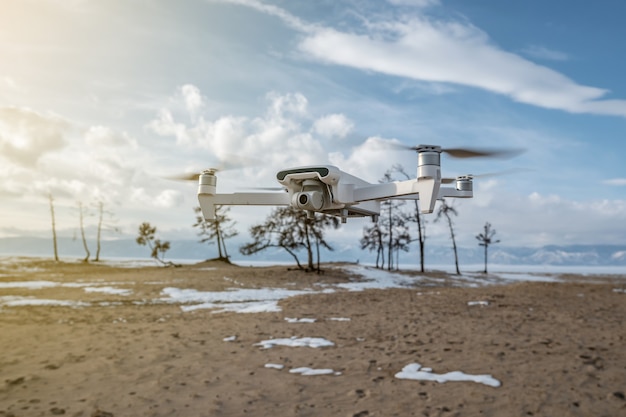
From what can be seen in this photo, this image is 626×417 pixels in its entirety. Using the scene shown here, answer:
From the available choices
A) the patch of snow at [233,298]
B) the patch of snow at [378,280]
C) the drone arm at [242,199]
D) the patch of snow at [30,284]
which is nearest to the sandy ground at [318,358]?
the patch of snow at [233,298]

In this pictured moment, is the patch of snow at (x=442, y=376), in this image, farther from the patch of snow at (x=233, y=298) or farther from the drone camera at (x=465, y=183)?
the patch of snow at (x=233, y=298)

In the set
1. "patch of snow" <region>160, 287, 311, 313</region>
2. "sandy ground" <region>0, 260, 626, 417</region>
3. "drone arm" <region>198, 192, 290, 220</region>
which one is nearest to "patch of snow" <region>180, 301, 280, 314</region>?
"patch of snow" <region>160, 287, 311, 313</region>

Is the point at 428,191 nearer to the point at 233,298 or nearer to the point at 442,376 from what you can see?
the point at 442,376

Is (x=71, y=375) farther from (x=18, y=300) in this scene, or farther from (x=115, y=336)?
(x=18, y=300)

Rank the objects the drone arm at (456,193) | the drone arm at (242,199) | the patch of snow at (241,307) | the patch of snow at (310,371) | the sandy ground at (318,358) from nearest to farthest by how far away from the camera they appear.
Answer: the drone arm at (242,199)
the drone arm at (456,193)
the sandy ground at (318,358)
the patch of snow at (310,371)
the patch of snow at (241,307)

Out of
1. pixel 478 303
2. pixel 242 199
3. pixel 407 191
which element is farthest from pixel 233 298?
pixel 407 191

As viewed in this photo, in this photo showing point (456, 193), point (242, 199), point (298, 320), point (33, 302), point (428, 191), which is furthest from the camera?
point (33, 302)
